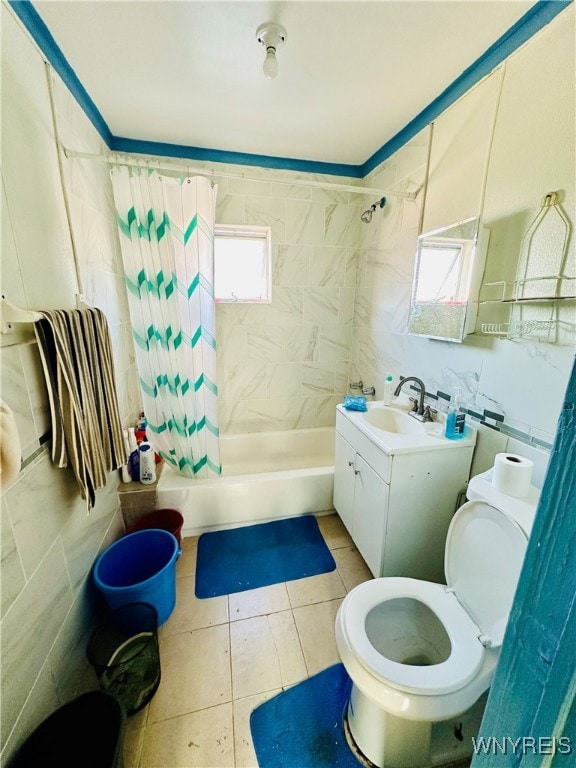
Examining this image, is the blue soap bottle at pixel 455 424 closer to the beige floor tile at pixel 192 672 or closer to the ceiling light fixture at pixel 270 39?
the beige floor tile at pixel 192 672

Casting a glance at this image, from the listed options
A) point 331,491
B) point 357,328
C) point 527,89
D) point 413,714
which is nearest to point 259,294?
point 357,328

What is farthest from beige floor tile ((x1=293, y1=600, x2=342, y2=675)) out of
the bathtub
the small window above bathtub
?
the small window above bathtub

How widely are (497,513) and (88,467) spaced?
4.81 ft

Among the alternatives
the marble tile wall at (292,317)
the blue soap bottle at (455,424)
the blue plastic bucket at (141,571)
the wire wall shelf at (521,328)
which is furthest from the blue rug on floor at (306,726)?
the marble tile wall at (292,317)

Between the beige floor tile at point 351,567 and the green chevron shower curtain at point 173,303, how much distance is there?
97cm

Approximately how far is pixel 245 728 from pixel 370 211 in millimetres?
2809

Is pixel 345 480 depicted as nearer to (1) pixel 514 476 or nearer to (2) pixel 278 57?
(1) pixel 514 476

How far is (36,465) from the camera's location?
0.96 m

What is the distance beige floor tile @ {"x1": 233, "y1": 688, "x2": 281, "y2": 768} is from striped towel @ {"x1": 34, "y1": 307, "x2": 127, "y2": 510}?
94 cm

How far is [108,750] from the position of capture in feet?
2.81

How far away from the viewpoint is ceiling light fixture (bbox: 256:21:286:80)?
1090 mm

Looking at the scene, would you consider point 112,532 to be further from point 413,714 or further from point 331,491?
point 413,714

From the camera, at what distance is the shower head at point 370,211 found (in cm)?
201

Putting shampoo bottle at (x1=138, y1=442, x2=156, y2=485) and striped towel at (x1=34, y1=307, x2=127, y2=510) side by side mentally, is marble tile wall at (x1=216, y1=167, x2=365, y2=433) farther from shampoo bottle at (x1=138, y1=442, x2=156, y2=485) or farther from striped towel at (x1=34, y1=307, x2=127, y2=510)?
striped towel at (x1=34, y1=307, x2=127, y2=510)
